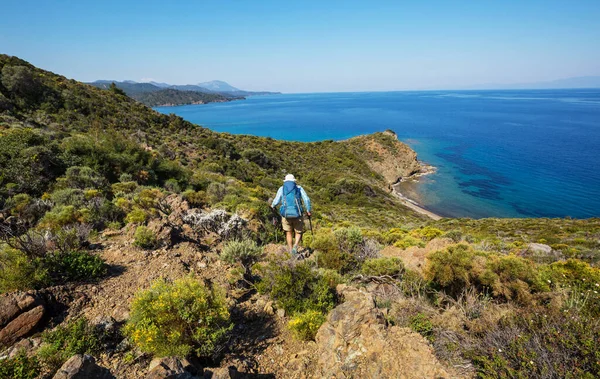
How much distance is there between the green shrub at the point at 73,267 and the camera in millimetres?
4652

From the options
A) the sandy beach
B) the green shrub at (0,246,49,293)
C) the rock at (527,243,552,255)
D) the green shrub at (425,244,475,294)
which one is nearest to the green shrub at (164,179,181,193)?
the green shrub at (0,246,49,293)

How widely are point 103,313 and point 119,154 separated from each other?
1187 centimetres

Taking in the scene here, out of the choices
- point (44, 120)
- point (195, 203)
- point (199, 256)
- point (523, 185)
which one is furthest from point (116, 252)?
point (523, 185)

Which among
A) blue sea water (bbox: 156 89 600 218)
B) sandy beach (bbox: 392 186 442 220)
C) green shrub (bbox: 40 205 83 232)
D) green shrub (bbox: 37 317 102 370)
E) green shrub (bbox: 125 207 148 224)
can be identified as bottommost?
sandy beach (bbox: 392 186 442 220)

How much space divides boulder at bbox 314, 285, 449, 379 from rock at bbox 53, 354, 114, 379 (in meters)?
2.29

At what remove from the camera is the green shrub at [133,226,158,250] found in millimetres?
6305

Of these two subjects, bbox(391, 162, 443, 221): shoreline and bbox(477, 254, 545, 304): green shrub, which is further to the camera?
bbox(391, 162, 443, 221): shoreline

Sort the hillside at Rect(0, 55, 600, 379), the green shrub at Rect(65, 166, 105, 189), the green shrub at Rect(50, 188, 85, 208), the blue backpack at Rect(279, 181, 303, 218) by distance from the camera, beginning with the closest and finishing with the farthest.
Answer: the hillside at Rect(0, 55, 600, 379), the blue backpack at Rect(279, 181, 303, 218), the green shrub at Rect(50, 188, 85, 208), the green shrub at Rect(65, 166, 105, 189)

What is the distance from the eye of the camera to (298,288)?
4.70 meters

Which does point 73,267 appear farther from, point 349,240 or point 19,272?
point 349,240

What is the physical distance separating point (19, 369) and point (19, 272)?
6.79 feet

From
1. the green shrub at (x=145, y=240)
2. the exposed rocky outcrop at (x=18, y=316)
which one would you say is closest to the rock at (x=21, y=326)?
the exposed rocky outcrop at (x=18, y=316)

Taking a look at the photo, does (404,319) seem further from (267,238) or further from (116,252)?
(116,252)

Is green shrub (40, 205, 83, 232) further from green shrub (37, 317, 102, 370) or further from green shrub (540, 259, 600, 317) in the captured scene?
green shrub (540, 259, 600, 317)
